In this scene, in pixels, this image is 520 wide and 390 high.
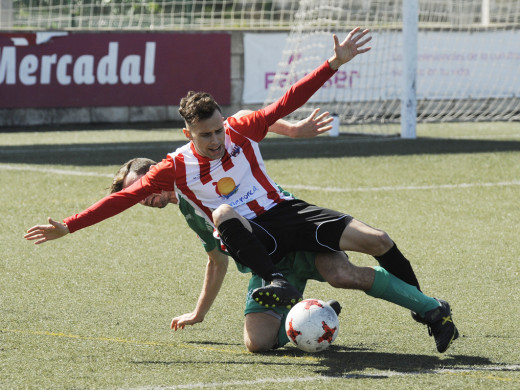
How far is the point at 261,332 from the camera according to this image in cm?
464

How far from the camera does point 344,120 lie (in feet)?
56.3

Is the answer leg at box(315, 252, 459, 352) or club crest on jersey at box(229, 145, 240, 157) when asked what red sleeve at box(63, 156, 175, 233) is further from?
leg at box(315, 252, 459, 352)

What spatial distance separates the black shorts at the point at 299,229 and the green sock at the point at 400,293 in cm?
26

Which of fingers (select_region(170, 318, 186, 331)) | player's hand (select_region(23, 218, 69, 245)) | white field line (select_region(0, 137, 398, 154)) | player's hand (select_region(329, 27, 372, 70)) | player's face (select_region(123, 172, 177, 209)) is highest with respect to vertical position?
player's hand (select_region(329, 27, 372, 70))

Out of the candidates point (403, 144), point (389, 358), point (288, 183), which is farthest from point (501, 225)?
point (403, 144)

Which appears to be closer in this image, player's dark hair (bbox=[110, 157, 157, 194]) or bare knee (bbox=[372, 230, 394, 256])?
bare knee (bbox=[372, 230, 394, 256])

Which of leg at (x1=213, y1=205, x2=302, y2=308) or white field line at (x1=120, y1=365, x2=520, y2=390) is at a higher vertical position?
leg at (x1=213, y1=205, x2=302, y2=308)

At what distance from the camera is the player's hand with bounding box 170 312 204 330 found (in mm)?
5008

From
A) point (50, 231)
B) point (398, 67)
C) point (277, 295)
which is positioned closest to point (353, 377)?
point (277, 295)

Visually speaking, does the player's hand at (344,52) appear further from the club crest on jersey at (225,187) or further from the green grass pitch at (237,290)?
the green grass pitch at (237,290)

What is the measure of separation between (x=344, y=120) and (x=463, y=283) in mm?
11295

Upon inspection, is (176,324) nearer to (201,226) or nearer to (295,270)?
(201,226)

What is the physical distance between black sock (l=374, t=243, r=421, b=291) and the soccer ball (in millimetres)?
383

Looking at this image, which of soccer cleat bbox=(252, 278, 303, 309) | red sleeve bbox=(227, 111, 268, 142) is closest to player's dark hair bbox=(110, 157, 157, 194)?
red sleeve bbox=(227, 111, 268, 142)
